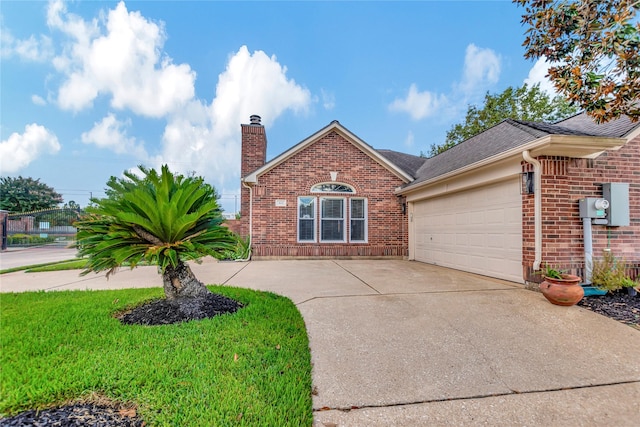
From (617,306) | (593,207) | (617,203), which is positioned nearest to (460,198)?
(593,207)

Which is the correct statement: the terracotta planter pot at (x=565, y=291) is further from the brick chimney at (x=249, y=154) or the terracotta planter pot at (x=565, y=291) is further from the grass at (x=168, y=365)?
the brick chimney at (x=249, y=154)

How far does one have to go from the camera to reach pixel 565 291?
408 cm

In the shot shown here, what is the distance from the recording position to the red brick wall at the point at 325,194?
984 cm

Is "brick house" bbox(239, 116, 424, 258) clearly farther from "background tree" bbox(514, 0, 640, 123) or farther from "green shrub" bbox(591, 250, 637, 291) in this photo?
"background tree" bbox(514, 0, 640, 123)

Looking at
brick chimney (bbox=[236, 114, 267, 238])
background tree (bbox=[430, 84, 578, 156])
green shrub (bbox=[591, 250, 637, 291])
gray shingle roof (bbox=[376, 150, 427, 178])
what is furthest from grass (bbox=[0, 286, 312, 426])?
background tree (bbox=[430, 84, 578, 156])

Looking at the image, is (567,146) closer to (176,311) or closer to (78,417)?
(176,311)

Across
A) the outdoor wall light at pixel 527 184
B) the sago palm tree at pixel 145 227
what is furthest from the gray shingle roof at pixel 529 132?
the sago palm tree at pixel 145 227

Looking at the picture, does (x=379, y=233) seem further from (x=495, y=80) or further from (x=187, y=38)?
(x=495, y=80)

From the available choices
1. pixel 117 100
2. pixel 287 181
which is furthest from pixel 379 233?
pixel 117 100

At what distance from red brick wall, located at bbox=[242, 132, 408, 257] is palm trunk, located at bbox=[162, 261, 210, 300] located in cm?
584

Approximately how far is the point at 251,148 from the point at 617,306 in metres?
11.6

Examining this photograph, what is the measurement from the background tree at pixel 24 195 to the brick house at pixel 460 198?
30721 mm

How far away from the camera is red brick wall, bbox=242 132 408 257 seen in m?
9.84

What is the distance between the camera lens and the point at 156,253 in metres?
3.30
